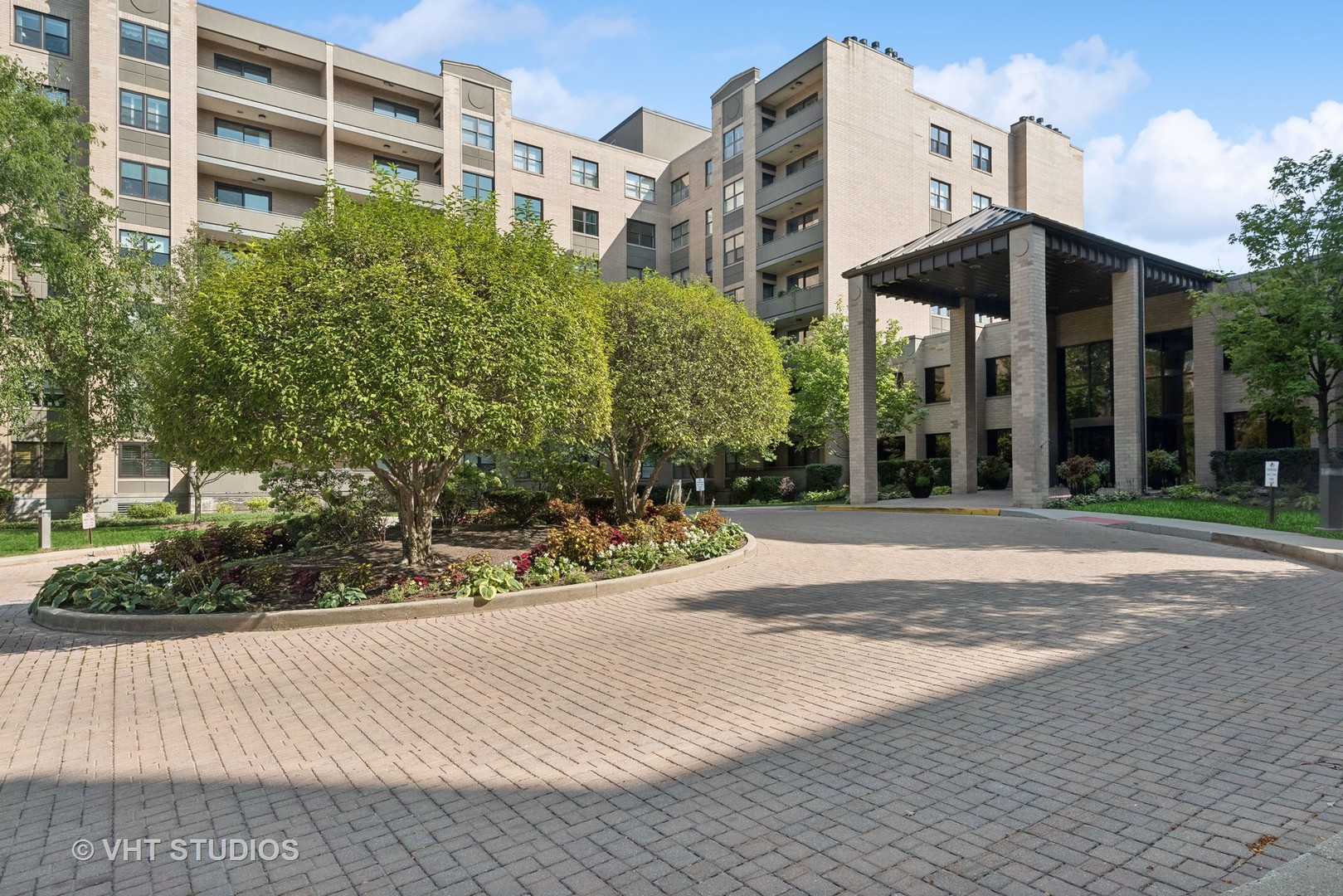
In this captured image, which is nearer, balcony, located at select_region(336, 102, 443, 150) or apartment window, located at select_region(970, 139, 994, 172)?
balcony, located at select_region(336, 102, 443, 150)

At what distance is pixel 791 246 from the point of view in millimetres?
39906

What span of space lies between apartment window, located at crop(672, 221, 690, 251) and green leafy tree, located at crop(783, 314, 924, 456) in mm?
16138

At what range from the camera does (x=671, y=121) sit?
53.7 meters

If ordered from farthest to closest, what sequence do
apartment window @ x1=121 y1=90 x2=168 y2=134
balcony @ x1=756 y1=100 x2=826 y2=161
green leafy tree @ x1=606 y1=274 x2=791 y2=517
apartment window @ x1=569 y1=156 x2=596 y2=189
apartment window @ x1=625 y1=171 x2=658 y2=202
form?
apartment window @ x1=625 y1=171 x2=658 y2=202, apartment window @ x1=569 y1=156 x2=596 y2=189, balcony @ x1=756 y1=100 x2=826 y2=161, apartment window @ x1=121 y1=90 x2=168 y2=134, green leafy tree @ x1=606 y1=274 x2=791 y2=517

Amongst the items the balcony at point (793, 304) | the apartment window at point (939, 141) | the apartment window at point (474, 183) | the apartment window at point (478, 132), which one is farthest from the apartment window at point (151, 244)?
the apartment window at point (939, 141)

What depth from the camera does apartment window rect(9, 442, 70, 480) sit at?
32875 millimetres

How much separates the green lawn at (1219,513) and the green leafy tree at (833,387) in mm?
11919

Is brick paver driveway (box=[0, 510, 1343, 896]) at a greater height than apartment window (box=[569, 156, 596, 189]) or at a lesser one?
lesser

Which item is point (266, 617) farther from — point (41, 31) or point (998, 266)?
point (41, 31)

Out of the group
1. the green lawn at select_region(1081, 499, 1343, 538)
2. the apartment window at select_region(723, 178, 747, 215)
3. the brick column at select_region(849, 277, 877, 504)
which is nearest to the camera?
the green lawn at select_region(1081, 499, 1343, 538)

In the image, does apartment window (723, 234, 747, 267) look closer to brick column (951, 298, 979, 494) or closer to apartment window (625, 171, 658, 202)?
apartment window (625, 171, 658, 202)

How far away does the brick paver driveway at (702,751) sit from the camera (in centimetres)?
344

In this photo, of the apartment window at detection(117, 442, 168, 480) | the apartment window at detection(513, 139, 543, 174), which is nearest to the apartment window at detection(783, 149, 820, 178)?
the apartment window at detection(513, 139, 543, 174)

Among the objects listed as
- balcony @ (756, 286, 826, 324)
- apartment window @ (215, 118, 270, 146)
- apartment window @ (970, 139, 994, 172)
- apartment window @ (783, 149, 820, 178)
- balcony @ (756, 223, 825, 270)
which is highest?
apartment window @ (970, 139, 994, 172)
